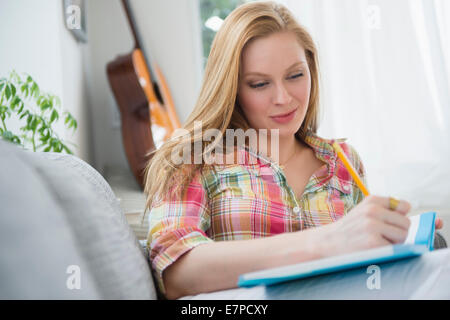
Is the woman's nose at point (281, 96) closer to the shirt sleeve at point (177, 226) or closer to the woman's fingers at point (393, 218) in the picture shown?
the shirt sleeve at point (177, 226)

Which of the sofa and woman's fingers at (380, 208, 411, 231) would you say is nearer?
the sofa

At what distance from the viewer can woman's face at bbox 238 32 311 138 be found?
2.93ft

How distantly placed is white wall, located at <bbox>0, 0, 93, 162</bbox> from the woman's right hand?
140 cm

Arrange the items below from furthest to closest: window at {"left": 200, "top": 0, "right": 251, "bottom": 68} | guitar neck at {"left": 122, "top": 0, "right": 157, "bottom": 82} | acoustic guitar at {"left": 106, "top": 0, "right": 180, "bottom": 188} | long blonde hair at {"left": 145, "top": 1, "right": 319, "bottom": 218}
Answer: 1. window at {"left": 200, "top": 0, "right": 251, "bottom": 68}
2. guitar neck at {"left": 122, "top": 0, "right": 157, "bottom": 82}
3. acoustic guitar at {"left": 106, "top": 0, "right": 180, "bottom": 188}
4. long blonde hair at {"left": 145, "top": 1, "right": 319, "bottom": 218}

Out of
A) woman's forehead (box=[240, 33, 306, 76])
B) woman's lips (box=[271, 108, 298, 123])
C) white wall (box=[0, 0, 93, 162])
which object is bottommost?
woman's lips (box=[271, 108, 298, 123])

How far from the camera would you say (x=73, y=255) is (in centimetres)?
44

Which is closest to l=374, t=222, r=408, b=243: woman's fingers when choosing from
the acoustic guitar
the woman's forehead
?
the woman's forehead

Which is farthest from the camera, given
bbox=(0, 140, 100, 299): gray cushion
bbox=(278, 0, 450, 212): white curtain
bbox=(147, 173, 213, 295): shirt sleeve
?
bbox=(278, 0, 450, 212): white curtain

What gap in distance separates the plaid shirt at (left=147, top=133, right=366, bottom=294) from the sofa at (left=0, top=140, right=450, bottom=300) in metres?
0.13

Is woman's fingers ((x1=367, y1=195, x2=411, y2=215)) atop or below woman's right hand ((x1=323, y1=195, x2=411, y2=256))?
atop

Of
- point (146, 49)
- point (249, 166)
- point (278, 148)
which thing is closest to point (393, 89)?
point (278, 148)

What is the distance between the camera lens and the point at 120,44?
2949 millimetres

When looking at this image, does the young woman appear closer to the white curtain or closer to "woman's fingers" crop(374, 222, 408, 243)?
"woman's fingers" crop(374, 222, 408, 243)

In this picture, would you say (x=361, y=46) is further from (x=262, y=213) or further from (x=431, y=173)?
(x=262, y=213)
